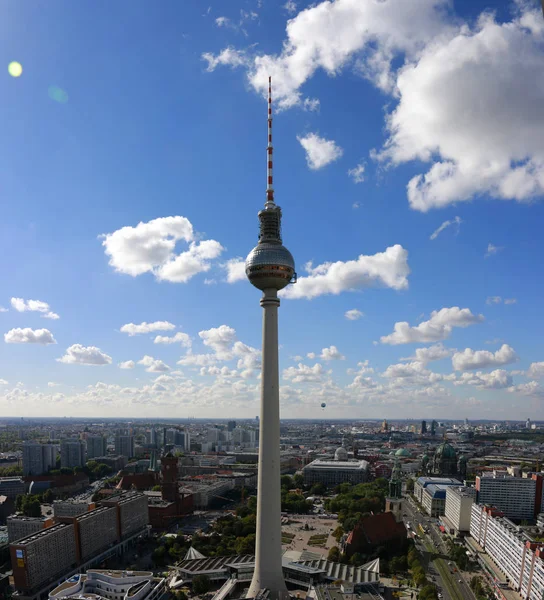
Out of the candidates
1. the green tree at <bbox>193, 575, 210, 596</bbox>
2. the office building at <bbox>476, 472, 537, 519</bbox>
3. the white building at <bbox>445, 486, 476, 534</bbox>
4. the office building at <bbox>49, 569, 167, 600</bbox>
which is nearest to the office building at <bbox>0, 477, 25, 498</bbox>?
the office building at <bbox>49, 569, 167, 600</bbox>

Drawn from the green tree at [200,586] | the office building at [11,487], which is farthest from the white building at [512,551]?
the office building at [11,487]

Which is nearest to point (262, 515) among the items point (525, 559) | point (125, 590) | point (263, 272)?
point (125, 590)

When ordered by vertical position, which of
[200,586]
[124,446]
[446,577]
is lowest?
[124,446]

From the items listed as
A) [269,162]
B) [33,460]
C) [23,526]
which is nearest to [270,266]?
[269,162]

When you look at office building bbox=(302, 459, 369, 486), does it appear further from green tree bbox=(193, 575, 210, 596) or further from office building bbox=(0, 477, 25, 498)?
green tree bbox=(193, 575, 210, 596)

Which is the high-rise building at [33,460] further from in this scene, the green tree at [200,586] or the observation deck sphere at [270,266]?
the observation deck sphere at [270,266]

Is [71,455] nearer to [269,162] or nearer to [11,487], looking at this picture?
[11,487]
